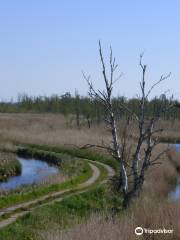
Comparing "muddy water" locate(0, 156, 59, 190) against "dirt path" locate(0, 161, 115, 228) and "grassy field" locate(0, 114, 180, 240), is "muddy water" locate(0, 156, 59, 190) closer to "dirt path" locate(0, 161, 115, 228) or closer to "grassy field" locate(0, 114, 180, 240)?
"dirt path" locate(0, 161, 115, 228)

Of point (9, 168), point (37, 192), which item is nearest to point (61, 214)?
point (37, 192)

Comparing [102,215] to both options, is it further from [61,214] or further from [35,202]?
[35,202]

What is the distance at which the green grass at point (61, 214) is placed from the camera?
15000mm

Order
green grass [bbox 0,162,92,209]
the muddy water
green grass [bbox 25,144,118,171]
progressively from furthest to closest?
green grass [bbox 25,144,118,171] < the muddy water < green grass [bbox 0,162,92,209]

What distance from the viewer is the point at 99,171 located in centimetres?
2961

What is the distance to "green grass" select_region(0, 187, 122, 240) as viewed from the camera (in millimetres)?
15000

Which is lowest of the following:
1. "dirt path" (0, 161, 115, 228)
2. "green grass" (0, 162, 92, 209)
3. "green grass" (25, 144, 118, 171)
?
"dirt path" (0, 161, 115, 228)

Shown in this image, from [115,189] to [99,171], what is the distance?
5.29 meters

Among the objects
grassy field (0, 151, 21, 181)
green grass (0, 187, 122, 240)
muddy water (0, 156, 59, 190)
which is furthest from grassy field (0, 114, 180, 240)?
grassy field (0, 151, 21, 181)

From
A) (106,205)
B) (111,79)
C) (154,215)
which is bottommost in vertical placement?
(106,205)

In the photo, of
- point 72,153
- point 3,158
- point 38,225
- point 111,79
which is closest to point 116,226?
point 111,79

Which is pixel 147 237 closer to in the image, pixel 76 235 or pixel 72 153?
pixel 76 235

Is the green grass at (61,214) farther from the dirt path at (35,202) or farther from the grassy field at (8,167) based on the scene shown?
the grassy field at (8,167)

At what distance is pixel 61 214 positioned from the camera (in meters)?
18.6
